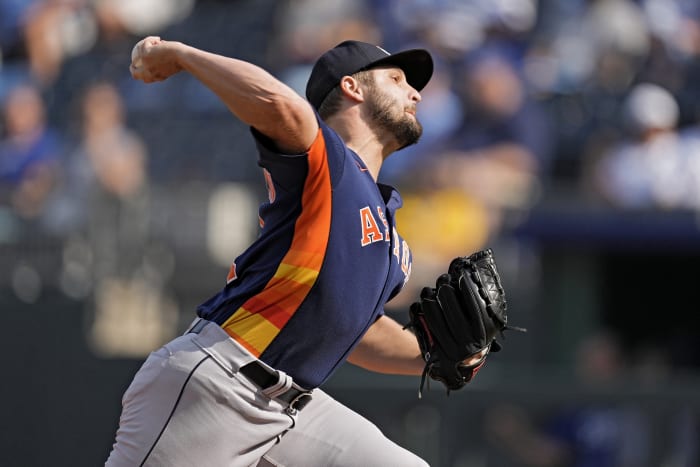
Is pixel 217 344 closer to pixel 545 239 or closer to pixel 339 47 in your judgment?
pixel 339 47

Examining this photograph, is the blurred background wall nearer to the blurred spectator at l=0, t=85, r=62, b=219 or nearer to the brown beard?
the blurred spectator at l=0, t=85, r=62, b=219

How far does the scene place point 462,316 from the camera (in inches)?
148

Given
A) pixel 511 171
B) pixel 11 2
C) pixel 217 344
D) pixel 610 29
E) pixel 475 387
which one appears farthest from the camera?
pixel 11 2

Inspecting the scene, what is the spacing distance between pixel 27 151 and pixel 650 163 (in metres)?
5.06

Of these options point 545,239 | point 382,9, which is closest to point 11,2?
point 382,9

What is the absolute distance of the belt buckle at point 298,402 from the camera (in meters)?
3.54

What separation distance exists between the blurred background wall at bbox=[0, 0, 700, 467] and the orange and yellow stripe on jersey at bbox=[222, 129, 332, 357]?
11.4 ft

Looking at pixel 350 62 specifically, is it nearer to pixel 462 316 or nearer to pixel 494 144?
pixel 462 316

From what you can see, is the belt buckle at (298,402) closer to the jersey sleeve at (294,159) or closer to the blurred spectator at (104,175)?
the jersey sleeve at (294,159)

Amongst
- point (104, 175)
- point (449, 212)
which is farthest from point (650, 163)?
point (104, 175)

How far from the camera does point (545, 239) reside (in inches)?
307

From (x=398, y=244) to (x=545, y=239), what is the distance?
4.22 metres

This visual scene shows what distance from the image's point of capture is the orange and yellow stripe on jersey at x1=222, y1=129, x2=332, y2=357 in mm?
3404

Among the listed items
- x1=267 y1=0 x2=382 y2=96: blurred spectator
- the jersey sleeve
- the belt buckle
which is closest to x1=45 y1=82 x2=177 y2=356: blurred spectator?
x1=267 y1=0 x2=382 y2=96: blurred spectator
